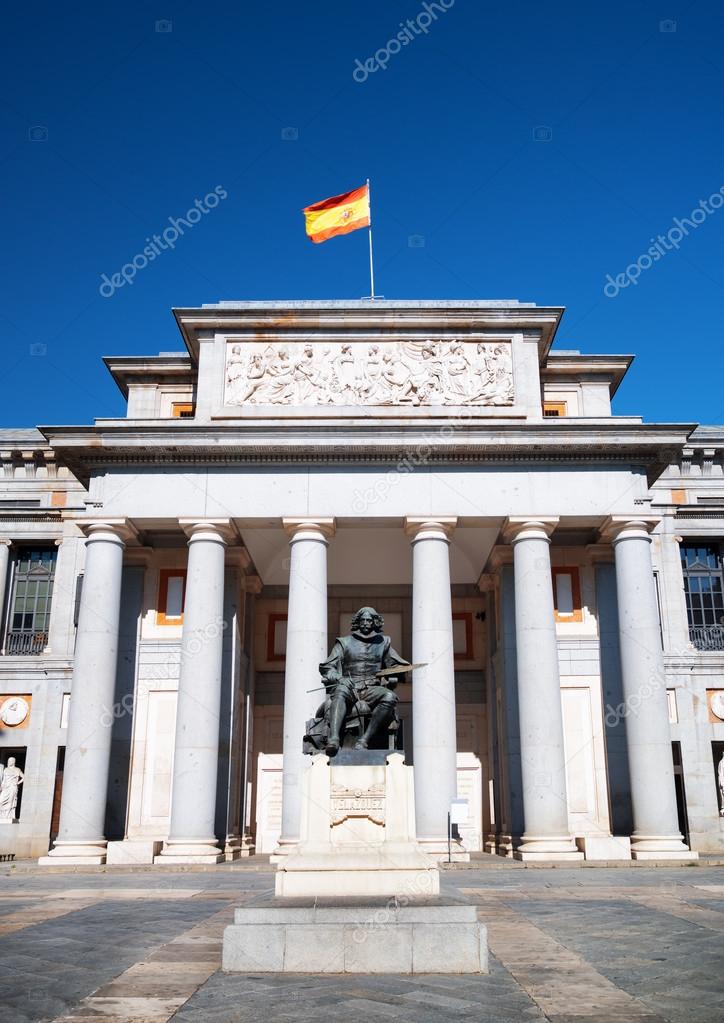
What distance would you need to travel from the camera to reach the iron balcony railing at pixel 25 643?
127 ft

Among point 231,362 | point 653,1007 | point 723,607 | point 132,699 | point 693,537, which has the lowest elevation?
point 653,1007

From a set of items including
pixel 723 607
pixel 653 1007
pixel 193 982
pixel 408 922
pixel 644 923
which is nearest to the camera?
pixel 653 1007

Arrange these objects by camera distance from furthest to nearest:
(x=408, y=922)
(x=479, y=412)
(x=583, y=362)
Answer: (x=583, y=362)
(x=479, y=412)
(x=408, y=922)

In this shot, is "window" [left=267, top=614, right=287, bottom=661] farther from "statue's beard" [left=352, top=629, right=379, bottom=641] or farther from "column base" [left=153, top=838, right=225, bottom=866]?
"statue's beard" [left=352, top=629, right=379, bottom=641]

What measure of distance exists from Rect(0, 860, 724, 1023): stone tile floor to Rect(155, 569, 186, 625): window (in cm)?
1516

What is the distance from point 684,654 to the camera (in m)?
37.4

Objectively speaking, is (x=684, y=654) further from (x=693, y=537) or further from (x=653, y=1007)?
(x=653, y=1007)

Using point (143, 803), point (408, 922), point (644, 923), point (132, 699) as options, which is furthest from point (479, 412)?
point (408, 922)

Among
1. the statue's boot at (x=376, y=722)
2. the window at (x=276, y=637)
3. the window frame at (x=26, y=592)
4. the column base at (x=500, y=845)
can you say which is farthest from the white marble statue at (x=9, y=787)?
the statue's boot at (x=376, y=722)

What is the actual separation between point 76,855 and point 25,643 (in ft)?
43.7

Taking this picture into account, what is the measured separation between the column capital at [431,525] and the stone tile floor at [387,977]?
43.5 ft

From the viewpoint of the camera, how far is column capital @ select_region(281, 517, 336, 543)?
30.4 metres

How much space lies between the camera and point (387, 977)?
32.9 feet

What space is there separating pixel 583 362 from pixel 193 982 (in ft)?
96.8
